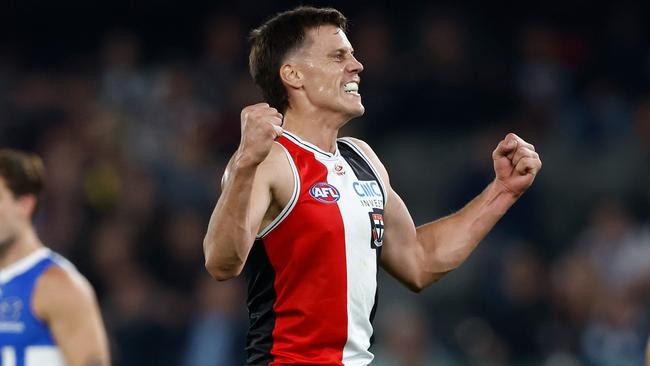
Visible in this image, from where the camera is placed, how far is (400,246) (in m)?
5.29

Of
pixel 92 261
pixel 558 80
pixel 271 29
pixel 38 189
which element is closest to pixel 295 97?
pixel 271 29

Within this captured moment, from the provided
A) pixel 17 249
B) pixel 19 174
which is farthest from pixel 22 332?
pixel 19 174

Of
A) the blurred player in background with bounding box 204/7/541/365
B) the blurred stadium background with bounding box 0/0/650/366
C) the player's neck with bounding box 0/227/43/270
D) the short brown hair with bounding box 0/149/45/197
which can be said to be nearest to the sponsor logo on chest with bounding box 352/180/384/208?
the blurred player in background with bounding box 204/7/541/365

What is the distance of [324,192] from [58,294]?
2.16 m

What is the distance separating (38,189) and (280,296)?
8.42 feet

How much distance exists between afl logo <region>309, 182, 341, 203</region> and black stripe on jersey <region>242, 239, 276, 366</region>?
27 cm

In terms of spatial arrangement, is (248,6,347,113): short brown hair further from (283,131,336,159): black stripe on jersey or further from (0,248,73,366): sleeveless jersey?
(0,248,73,366): sleeveless jersey

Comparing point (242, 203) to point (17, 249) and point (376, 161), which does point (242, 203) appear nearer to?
point (376, 161)

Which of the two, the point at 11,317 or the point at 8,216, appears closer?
the point at 11,317

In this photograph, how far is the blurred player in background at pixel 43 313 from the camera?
20.7 ft

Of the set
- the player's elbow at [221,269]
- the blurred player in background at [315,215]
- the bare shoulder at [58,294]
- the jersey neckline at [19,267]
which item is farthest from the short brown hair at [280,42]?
the jersey neckline at [19,267]

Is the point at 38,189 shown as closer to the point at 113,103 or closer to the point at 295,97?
the point at 295,97

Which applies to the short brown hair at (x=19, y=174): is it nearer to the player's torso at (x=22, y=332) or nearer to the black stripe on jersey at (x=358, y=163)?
the player's torso at (x=22, y=332)

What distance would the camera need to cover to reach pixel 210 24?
13.1m
